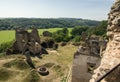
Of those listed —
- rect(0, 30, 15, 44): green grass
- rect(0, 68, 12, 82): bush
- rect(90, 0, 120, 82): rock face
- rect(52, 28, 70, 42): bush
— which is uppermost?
rect(90, 0, 120, 82): rock face

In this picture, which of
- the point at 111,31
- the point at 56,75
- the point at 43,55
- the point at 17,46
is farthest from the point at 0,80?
the point at 111,31

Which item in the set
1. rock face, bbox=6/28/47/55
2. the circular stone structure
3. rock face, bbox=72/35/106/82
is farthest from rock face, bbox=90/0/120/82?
rock face, bbox=6/28/47/55

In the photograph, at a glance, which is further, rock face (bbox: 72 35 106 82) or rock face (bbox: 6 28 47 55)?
rock face (bbox: 6 28 47 55)

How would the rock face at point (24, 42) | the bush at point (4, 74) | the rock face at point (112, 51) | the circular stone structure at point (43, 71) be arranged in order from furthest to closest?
1. the rock face at point (24, 42)
2. the circular stone structure at point (43, 71)
3. the bush at point (4, 74)
4. the rock face at point (112, 51)

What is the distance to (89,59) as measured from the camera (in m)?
20.0

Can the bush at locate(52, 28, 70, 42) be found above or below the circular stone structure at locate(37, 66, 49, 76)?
below

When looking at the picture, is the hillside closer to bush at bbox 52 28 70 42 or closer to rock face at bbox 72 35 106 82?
rock face at bbox 72 35 106 82

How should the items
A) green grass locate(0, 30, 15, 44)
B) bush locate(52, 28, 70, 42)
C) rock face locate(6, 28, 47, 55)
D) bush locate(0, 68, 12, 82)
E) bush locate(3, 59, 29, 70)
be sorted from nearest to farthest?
bush locate(0, 68, 12, 82), bush locate(3, 59, 29, 70), rock face locate(6, 28, 47, 55), bush locate(52, 28, 70, 42), green grass locate(0, 30, 15, 44)

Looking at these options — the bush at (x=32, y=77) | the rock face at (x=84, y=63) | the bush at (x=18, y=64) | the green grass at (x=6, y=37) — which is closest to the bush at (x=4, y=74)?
the bush at (x=18, y=64)

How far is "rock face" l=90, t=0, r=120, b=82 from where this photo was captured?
22.1 ft

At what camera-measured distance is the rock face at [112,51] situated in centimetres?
673

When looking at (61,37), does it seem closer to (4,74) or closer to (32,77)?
(4,74)

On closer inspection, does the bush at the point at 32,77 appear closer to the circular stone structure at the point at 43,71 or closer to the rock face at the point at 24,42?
the circular stone structure at the point at 43,71

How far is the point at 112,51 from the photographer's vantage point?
7.56 meters
